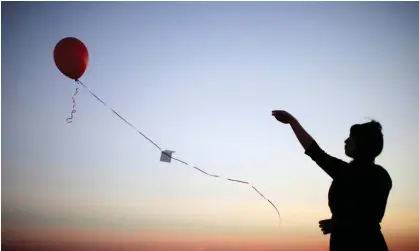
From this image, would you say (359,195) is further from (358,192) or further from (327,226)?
(327,226)

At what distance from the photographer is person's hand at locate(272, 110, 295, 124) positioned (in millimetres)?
1977

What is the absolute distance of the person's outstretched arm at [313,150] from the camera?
1829 millimetres

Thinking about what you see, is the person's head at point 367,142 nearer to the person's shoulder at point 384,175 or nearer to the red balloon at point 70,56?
the person's shoulder at point 384,175

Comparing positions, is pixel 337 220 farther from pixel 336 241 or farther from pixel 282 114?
pixel 282 114

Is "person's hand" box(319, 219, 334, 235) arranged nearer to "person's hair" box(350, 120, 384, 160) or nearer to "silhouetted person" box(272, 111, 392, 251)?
"silhouetted person" box(272, 111, 392, 251)

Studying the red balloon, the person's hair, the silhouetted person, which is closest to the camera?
the silhouetted person

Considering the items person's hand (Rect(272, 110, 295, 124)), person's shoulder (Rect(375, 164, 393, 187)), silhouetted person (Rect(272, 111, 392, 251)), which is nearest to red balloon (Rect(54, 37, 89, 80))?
person's hand (Rect(272, 110, 295, 124))

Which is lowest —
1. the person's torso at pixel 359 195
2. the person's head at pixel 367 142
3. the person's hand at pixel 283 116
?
the person's torso at pixel 359 195

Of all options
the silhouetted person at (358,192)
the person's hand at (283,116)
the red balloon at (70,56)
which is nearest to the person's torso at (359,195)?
the silhouetted person at (358,192)

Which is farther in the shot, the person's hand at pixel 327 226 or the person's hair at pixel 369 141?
the person's hair at pixel 369 141

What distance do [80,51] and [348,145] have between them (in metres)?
3.91

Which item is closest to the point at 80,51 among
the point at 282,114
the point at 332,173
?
the point at 282,114

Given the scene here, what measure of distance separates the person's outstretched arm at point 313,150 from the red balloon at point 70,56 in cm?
358

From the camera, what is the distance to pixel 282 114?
199 cm
